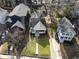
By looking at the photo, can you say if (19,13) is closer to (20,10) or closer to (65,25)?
(20,10)

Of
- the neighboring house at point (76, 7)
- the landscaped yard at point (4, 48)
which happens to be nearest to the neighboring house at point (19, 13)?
the landscaped yard at point (4, 48)

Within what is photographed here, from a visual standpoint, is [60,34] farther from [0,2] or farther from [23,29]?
[0,2]

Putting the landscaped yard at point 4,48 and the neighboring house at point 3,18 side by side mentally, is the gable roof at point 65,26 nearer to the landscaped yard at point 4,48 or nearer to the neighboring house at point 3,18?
the landscaped yard at point 4,48

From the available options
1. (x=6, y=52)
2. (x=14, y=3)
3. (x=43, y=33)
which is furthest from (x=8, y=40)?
(x=14, y=3)

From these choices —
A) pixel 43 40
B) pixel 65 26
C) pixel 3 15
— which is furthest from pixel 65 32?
pixel 3 15

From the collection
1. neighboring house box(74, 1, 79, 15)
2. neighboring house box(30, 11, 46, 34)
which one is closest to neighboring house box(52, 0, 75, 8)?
neighboring house box(74, 1, 79, 15)

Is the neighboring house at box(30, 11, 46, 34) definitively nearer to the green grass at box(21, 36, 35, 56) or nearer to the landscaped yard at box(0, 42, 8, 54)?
the green grass at box(21, 36, 35, 56)
